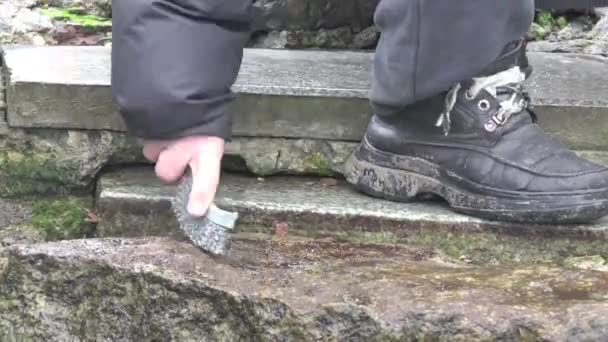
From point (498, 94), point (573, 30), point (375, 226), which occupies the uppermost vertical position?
point (498, 94)

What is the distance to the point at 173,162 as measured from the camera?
133cm

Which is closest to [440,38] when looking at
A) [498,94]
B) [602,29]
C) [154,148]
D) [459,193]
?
[498,94]

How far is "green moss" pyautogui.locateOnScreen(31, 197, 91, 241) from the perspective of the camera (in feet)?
5.40

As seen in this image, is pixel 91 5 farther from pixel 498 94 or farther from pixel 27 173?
pixel 498 94

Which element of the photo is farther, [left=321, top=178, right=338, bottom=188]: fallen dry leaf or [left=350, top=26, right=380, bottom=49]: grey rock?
[left=350, top=26, right=380, bottom=49]: grey rock

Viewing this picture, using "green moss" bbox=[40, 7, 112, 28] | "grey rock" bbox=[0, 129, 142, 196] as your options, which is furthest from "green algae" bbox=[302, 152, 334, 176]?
"green moss" bbox=[40, 7, 112, 28]

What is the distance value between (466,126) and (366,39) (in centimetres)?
94

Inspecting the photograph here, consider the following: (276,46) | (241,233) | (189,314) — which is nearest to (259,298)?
(189,314)

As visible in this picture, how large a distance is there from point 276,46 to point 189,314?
4.23 feet

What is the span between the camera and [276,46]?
2.41 metres

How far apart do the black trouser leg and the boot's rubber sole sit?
14cm

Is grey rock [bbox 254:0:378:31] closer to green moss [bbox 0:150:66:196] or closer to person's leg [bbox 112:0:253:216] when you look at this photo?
green moss [bbox 0:150:66:196]

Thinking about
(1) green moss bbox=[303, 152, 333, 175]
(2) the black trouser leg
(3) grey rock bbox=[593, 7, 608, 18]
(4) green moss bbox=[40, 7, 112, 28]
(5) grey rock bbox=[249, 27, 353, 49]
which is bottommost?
(4) green moss bbox=[40, 7, 112, 28]

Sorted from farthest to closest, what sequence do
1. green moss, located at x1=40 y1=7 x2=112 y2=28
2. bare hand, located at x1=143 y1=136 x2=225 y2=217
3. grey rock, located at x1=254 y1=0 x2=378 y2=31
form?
1. green moss, located at x1=40 y1=7 x2=112 y2=28
2. grey rock, located at x1=254 y1=0 x2=378 y2=31
3. bare hand, located at x1=143 y1=136 x2=225 y2=217
